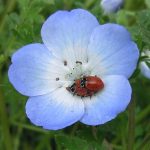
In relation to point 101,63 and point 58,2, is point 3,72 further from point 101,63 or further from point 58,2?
point 101,63

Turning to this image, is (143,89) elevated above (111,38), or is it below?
below

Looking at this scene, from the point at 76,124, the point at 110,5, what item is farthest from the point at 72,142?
the point at 110,5

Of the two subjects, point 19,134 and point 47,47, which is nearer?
point 47,47

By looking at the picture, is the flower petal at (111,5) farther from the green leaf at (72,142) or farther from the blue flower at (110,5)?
the green leaf at (72,142)

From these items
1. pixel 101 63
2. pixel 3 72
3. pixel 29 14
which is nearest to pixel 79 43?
pixel 101 63

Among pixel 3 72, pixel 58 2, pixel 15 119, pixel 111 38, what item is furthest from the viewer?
pixel 3 72

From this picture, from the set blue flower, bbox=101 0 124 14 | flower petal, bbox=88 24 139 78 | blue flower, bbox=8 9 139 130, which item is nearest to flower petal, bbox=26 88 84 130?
blue flower, bbox=8 9 139 130
